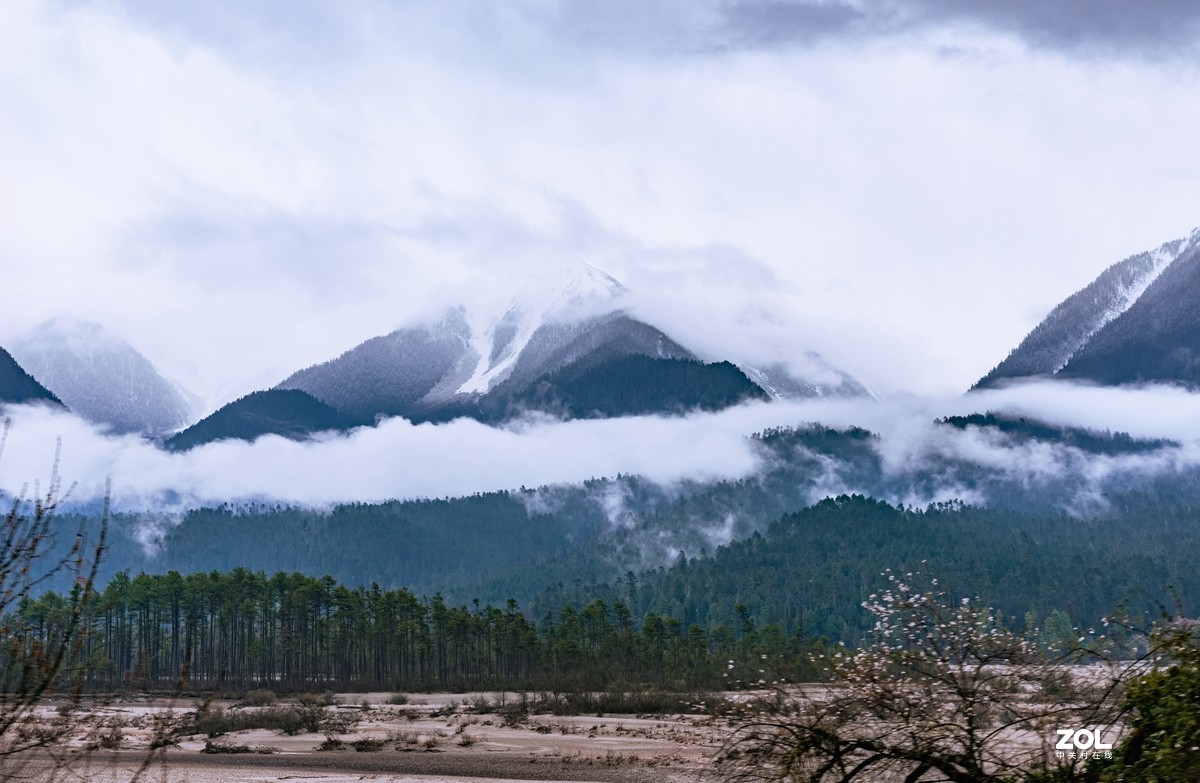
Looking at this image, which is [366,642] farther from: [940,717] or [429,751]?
[940,717]

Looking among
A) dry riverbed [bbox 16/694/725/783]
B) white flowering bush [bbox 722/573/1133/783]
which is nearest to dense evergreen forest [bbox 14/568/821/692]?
dry riverbed [bbox 16/694/725/783]

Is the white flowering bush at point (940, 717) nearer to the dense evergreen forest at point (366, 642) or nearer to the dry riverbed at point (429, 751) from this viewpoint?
the dry riverbed at point (429, 751)

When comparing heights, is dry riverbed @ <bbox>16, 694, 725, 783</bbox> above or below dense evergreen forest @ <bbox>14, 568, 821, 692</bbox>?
below

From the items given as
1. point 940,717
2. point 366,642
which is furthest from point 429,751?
point 366,642

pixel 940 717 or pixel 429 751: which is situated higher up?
pixel 940 717

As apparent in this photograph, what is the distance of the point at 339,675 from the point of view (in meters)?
140

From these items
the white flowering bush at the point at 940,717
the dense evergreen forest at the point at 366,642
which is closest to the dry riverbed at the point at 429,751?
the white flowering bush at the point at 940,717

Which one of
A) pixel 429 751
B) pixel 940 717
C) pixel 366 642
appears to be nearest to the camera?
pixel 940 717

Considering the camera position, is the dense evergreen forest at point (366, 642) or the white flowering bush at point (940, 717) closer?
the white flowering bush at point (940, 717)

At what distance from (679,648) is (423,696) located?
30285mm

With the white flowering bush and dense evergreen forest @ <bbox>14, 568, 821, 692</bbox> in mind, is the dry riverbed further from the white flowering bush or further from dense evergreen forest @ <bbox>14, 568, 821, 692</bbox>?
dense evergreen forest @ <bbox>14, 568, 821, 692</bbox>

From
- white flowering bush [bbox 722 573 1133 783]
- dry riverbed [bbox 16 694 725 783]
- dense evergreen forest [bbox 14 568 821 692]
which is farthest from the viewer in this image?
dense evergreen forest [bbox 14 568 821 692]

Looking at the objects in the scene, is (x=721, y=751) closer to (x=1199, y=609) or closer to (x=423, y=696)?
(x=423, y=696)

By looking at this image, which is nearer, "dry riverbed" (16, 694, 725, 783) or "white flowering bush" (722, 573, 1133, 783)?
"white flowering bush" (722, 573, 1133, 783)
